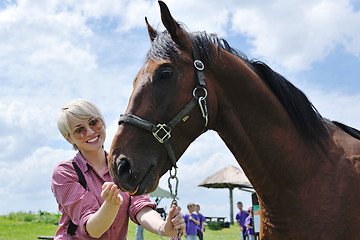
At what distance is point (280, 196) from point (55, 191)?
5.49 ft

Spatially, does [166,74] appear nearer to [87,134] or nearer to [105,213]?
[87,134]

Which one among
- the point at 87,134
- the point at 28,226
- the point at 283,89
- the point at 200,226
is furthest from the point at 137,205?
the point at 28,226

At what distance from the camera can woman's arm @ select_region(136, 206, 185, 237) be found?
228 cm

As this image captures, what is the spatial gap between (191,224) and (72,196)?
10.6 meters

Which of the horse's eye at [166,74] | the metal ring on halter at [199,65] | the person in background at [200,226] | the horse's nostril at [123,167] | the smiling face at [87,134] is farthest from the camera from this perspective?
the person in background at [200,226]

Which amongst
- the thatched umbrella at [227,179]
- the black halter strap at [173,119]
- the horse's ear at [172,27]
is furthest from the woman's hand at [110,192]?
the thatched umbrella at [227,179]

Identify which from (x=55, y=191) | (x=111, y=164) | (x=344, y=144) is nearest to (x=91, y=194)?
(x=55, y=191)

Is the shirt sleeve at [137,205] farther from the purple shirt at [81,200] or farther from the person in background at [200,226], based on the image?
the person in background at [200,226]

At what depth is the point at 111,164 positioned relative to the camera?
7.26ft

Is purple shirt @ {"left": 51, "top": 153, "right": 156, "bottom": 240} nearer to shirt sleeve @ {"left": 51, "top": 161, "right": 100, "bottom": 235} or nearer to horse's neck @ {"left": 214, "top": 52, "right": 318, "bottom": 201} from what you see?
shirt sleeve @ {"left": 51, "top": 161, "right": 100, "bottom": 235}

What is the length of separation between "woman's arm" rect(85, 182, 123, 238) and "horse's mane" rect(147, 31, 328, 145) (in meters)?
1.01

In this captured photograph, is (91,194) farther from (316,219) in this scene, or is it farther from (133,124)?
(316,219)

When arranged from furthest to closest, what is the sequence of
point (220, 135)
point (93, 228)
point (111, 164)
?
point (220, 135) < point (93, 228) < point (111, 164)

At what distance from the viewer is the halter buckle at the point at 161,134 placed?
7.59 ft
